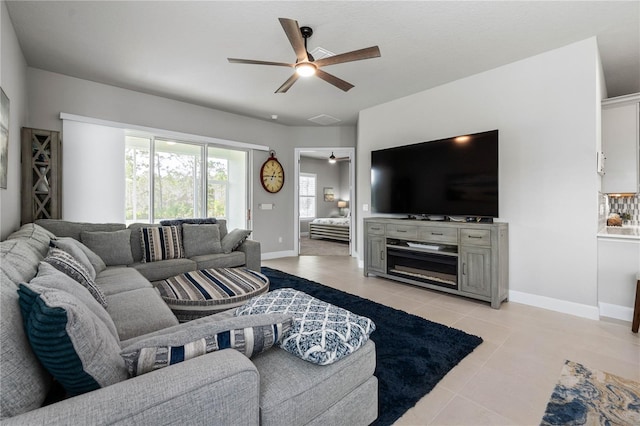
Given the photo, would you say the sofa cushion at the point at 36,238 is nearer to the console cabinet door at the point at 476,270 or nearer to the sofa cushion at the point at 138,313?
the sofa cushion at the point at 138,313

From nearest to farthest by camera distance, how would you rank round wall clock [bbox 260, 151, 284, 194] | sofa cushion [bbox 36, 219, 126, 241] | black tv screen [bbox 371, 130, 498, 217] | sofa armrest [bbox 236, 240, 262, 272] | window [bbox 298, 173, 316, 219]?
sofa cushion [bbox 36, 219, 126, 241] → black tv screen [bbox 371, 130, 498, 217] → sofa armrest [bbox 236, 240, 262, 272] → round wall clock [bbox 260, 151, 284, 194] → window [bbox 298, 173, 316, 219]

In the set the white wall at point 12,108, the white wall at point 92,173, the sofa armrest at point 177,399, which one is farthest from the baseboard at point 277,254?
the sofa armrest at point 177,399

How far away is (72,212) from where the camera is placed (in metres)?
3.81

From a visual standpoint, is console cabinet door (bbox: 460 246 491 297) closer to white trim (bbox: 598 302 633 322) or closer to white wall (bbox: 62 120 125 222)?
white trim (bbox: 598 302 633 322)

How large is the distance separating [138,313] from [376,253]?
10.3 ft

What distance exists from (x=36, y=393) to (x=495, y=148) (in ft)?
12.5

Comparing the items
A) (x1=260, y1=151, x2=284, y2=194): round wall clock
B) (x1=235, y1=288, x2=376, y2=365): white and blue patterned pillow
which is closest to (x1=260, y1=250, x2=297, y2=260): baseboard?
(x1=260, y1=151, x2=284, y2=194): round wall clock

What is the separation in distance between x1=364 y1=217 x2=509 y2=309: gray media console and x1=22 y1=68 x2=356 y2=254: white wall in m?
2.28

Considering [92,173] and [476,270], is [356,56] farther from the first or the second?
[92,173]

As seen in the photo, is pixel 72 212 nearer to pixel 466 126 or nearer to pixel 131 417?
pixel 131 417

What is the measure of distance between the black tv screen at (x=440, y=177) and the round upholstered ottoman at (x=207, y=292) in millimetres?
2372

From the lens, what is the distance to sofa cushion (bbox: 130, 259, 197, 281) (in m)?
3.18

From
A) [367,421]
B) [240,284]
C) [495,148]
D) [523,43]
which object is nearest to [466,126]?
[495,148]

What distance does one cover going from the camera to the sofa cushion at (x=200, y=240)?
3760 mm
